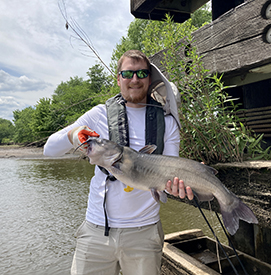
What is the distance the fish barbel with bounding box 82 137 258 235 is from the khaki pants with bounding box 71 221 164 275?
1.92ft

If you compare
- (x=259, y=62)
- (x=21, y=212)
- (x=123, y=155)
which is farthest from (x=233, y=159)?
(x=21, y=212)

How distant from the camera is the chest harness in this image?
2725 millimetres

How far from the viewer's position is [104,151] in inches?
89.4

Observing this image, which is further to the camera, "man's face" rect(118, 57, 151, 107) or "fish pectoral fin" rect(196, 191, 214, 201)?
"man's face" rect(118, 57, 151, 107)

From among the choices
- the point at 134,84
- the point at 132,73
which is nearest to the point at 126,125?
the point at 134,84

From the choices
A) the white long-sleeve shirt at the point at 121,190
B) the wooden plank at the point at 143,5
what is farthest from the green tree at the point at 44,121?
the wooden plank at the point at 143,5

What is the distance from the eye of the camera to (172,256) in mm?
4133

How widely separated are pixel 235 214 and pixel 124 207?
3.47 ft

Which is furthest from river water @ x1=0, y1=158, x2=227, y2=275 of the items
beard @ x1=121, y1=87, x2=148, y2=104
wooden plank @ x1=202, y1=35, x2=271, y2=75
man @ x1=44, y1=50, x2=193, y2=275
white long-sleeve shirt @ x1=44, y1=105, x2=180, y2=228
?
wooden plank @ x1=202, y1=35, x2=271, y2=75

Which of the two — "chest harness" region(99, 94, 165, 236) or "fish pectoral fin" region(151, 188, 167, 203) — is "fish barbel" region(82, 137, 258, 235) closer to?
"fish pectoral fin" region(151, 188, 167, 203)

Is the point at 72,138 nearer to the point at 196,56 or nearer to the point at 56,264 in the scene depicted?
the point at 196,56

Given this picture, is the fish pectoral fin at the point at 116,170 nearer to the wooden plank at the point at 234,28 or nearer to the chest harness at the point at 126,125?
the chest harness at the point at 126,125

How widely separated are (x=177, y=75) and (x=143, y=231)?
225cm

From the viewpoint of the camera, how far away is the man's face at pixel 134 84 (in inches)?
112
